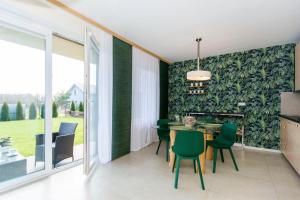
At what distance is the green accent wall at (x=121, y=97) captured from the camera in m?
3.69

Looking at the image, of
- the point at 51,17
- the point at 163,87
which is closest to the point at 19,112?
the point at 51,17

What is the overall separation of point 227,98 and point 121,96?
10.2ft

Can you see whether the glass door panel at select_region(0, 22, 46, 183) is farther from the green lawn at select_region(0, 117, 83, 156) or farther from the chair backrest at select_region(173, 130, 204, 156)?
the chair backrest at select_region(173, 130, 204, 156)

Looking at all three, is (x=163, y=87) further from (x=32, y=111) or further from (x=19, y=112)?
(x=19, y=112)

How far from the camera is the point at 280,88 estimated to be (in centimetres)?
425

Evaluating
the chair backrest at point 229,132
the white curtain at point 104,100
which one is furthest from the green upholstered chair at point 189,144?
the white curtain at point 104,100

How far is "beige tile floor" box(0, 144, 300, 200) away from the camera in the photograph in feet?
7.38

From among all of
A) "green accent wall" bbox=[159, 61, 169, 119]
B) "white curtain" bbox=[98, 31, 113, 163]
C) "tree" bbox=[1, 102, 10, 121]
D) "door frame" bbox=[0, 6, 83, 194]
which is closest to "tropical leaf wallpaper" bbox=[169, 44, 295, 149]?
"green accent wall" bbox=[159, 61, 169, 119]

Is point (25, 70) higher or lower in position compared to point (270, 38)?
lower

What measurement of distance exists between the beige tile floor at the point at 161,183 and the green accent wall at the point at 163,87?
8.03ft

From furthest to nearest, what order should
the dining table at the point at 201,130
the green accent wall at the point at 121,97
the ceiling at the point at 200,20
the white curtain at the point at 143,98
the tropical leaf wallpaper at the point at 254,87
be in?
the white curtain at the point at 143,98 < the tropical leaf wallpaper at the point at 254,87 < the green accent wall at the point at 121,97 < the dining table at the point at 201,130 < the ceiling at the point at 200,20

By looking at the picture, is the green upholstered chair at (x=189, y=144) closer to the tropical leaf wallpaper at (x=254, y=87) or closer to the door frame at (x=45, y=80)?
the door frame at (x=45, y=80)

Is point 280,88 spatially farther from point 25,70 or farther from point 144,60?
point 25,70

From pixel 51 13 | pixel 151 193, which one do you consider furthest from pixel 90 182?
pixel 51 13
